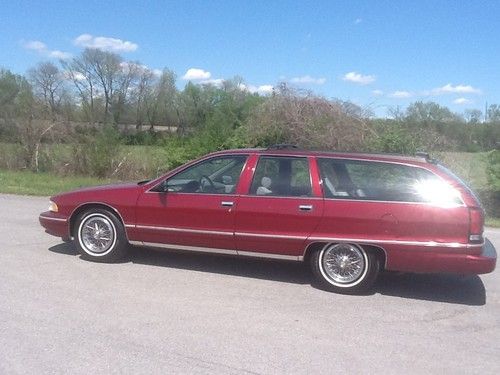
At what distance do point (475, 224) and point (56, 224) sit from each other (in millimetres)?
5093

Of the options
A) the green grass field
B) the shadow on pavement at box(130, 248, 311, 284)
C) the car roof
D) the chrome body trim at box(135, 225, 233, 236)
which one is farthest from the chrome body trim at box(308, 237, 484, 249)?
the green grass field

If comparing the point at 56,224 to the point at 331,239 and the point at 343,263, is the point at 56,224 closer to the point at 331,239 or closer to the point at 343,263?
the point at 331,239

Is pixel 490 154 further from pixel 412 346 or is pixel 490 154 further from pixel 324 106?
pixel 412 346

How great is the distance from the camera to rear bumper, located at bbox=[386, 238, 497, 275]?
5672 millimetres

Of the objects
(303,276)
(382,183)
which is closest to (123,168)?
(303,276)

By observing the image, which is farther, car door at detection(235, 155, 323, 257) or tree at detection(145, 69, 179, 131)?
tree at detection(145, 69, 179, 131)

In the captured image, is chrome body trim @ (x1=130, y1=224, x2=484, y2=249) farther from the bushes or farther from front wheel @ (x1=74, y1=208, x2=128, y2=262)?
the bushes

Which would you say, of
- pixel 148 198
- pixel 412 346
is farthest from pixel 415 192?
pixel 148 198

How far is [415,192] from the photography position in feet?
19.4

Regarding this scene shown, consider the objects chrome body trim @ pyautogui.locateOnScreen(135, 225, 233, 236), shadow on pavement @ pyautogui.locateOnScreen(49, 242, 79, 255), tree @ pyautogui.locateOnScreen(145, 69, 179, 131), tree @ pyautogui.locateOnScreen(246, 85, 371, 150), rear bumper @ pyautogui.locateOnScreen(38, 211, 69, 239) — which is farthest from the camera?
tree @ pyautogui.locateOnScreen(145, 69, 179, 131)

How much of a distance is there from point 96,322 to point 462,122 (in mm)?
20451

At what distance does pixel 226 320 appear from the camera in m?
5.00

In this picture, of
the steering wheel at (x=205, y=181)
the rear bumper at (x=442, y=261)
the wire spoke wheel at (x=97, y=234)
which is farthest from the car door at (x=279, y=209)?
the wire spoke wheel at (x=97, y=234)

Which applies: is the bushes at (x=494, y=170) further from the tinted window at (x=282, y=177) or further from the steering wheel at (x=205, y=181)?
the steering wheel at (x=205, y=181)
